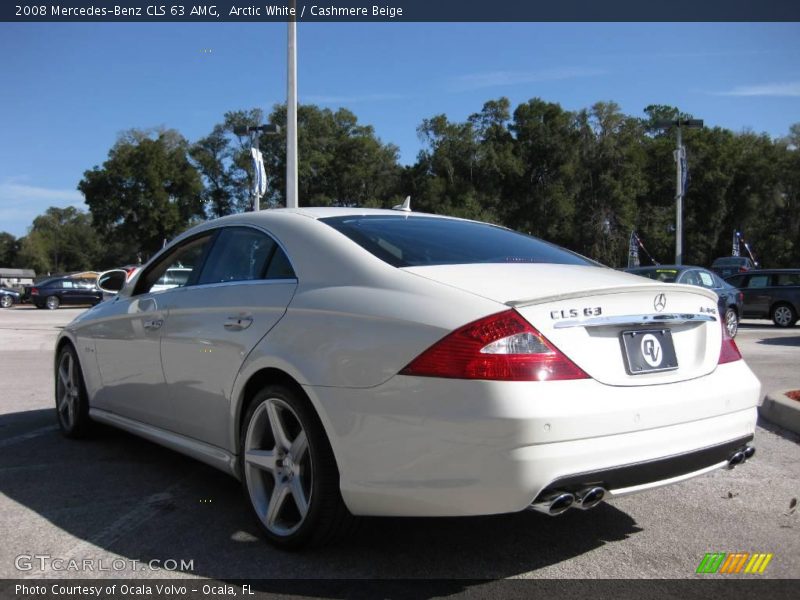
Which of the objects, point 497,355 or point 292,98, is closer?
point 497,355

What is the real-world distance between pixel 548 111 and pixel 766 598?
5574 centimetres

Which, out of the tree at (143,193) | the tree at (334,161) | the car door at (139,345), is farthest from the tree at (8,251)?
the car door at (139,345)

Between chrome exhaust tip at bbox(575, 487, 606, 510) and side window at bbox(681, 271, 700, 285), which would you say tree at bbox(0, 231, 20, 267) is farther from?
chrome exhaust tip at bbox(575, 487, 606, 510)

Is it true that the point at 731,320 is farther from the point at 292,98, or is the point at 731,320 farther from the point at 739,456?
the point at 739,456

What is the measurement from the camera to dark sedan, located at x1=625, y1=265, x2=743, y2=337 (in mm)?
14953

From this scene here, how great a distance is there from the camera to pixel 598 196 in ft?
177

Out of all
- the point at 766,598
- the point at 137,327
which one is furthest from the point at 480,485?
the point at 137,327

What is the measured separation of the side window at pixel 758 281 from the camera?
20.3 m

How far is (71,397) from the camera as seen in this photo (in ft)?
17.7

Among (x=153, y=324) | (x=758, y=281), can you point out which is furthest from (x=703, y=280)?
(x=153, y=324)

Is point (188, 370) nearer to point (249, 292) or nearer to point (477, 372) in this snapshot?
point (249, 292)

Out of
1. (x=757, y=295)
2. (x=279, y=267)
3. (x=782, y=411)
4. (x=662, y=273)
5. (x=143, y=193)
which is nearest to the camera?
(x=279, y=267)

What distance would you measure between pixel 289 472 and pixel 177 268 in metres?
1.96

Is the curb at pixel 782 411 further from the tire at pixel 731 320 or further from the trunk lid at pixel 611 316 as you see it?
the tire at pixel 731 320
